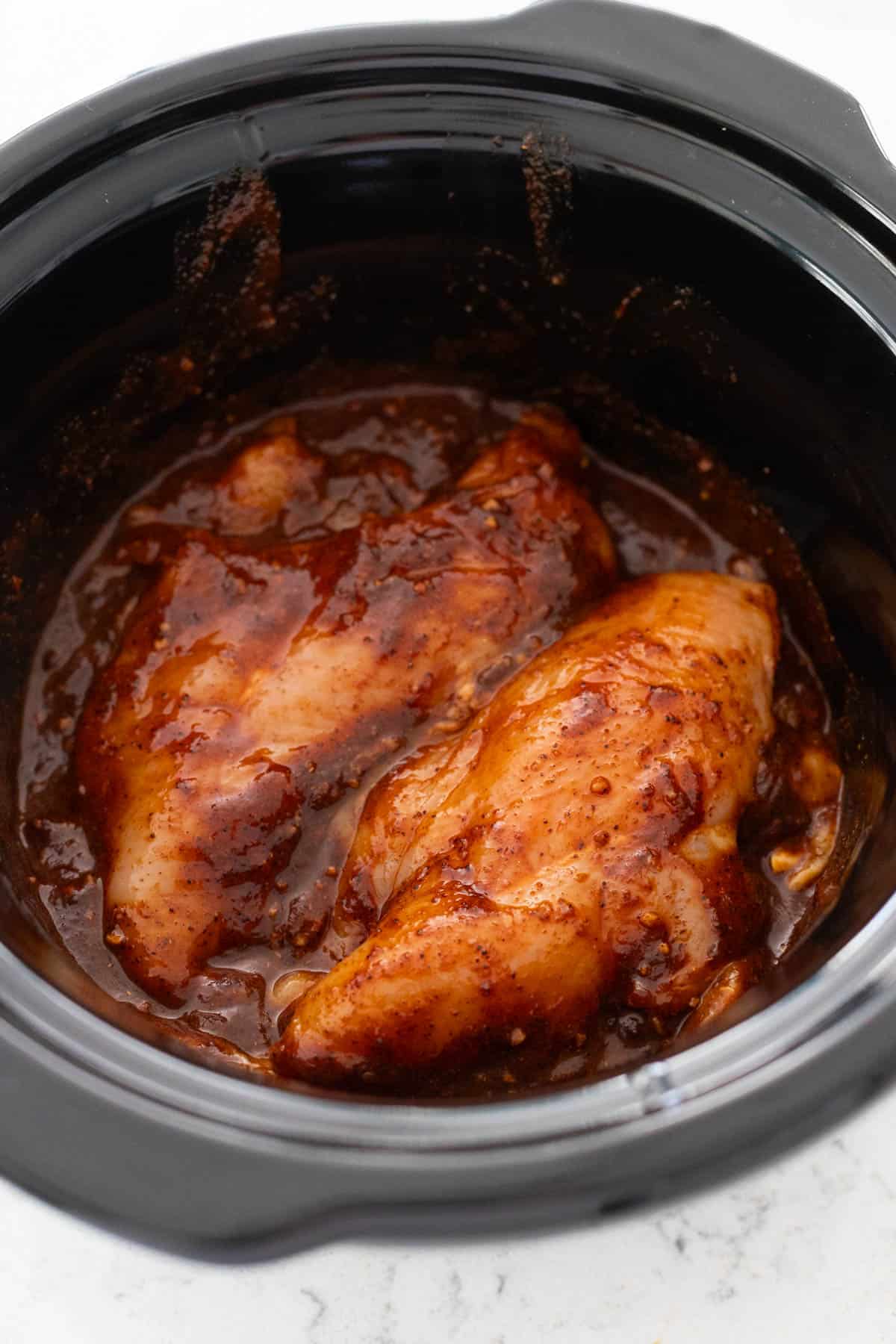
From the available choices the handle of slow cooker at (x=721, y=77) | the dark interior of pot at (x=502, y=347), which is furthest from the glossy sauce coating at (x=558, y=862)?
the handle of slow cooker at (x=721, y=77)

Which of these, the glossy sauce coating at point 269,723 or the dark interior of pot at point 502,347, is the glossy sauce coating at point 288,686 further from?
the dark interior of pot at point 502,347

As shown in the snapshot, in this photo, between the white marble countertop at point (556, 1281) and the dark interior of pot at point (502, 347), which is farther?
the dark interior of pot at point (502, 347)

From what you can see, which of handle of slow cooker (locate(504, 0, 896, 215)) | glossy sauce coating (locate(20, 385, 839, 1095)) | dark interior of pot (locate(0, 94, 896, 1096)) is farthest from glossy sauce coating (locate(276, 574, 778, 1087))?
handle of slow cooker (locate(504, 0, 896, 215))

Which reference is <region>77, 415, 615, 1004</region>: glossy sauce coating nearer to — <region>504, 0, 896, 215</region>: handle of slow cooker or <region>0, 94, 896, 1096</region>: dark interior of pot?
<region>0, 94, 896, 1096</region>: dark interior of pot

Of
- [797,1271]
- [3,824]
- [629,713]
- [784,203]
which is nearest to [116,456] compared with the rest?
[3,824]

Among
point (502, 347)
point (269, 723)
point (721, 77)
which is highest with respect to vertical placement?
point (721, 77)

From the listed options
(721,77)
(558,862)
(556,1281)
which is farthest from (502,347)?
(556,1281)

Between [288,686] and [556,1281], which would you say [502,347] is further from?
[556,1281]
